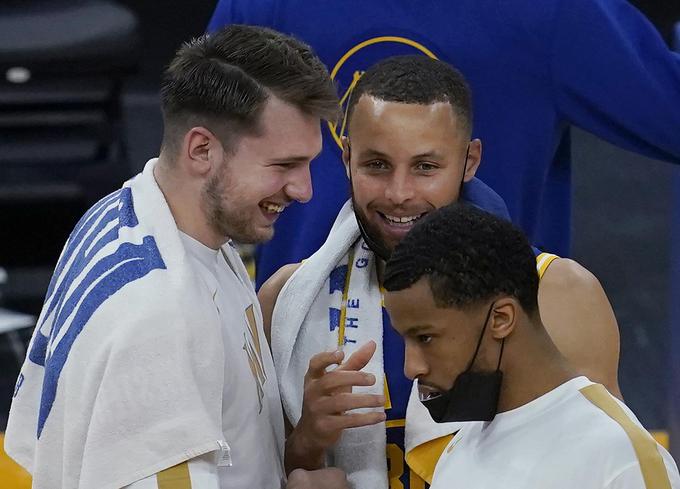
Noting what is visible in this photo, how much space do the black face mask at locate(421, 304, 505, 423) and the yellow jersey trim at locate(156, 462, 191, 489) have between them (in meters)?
0.33

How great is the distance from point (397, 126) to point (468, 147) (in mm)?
125

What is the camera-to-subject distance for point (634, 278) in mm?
4953

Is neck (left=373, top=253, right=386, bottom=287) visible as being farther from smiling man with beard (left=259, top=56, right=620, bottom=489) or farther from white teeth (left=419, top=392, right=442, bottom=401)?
white teeth (left=419, top=392, right=442, bottom=401)

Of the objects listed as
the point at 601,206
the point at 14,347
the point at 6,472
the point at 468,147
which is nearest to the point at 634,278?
the point at 601,206

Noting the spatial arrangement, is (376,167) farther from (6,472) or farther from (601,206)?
(601,206)

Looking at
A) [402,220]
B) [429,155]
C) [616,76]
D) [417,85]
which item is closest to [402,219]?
[402,220]

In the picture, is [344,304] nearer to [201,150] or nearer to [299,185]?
[299,185]

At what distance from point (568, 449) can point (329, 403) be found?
446mm

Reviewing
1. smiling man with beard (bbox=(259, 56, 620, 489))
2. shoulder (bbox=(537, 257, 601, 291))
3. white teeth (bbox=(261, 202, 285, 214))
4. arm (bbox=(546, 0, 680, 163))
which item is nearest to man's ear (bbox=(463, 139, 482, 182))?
smiling man with beard (bbox=(259, 56, 620, 489))

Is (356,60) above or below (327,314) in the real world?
Result: above

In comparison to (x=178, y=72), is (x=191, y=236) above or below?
below

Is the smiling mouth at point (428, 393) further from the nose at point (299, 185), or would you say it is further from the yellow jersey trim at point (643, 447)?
the nose at point (299, 185)

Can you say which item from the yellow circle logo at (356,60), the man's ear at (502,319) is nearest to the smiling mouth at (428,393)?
the man's ear at (502,319)

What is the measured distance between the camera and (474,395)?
5.41ft
